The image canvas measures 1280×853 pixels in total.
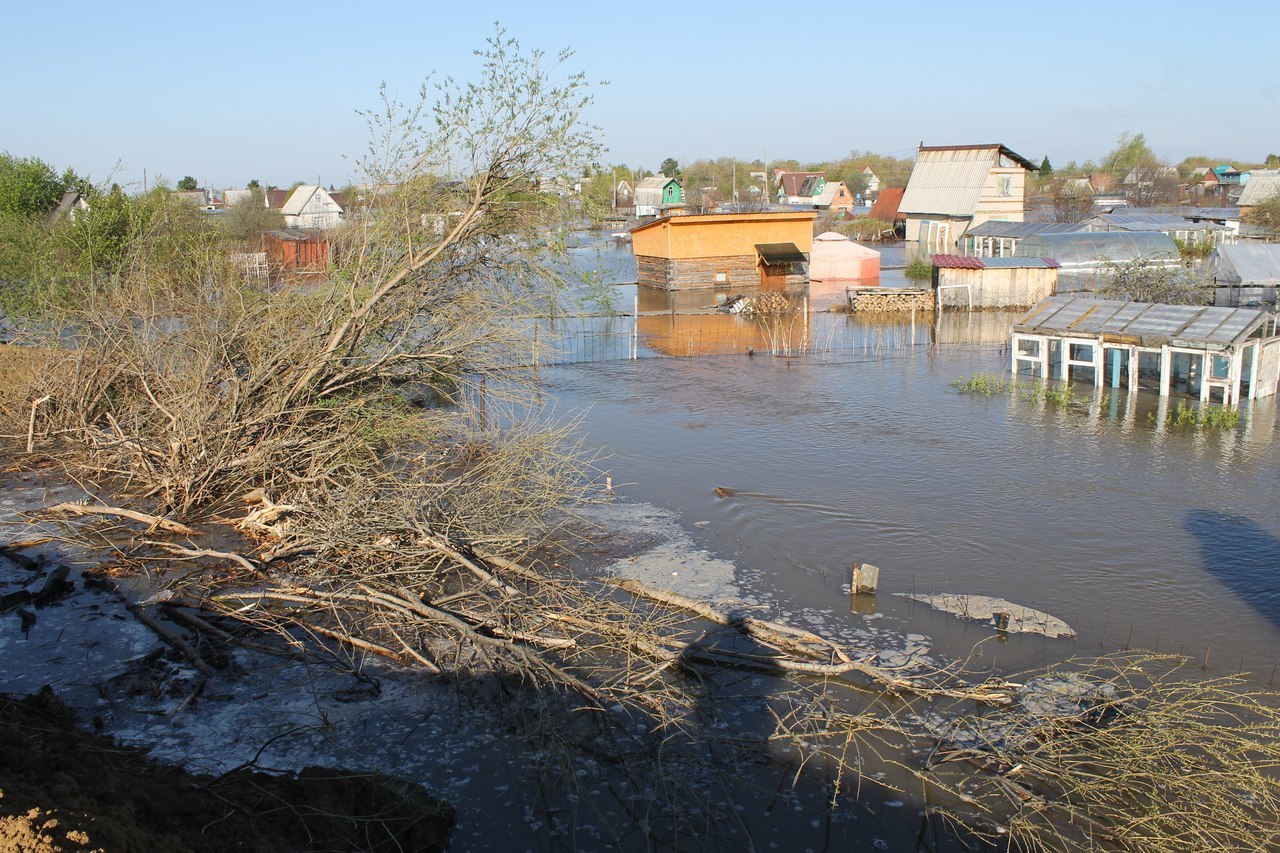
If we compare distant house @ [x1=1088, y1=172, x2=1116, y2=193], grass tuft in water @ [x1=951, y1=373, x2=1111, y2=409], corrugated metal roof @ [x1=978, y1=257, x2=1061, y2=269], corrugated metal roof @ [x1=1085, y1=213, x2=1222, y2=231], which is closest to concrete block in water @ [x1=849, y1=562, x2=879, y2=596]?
grass tuft in water @ [x1=951, y1=373, x2=1111, y2=409]

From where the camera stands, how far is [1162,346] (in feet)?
56.6

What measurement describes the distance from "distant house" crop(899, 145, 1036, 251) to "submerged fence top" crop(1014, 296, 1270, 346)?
26214 mm

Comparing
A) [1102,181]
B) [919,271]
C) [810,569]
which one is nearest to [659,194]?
[1102,181]

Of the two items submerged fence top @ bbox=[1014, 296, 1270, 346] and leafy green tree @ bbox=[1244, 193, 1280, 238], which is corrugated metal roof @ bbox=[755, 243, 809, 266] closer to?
submerged fence top @ bbox=[1014, 296, 1270, 346]

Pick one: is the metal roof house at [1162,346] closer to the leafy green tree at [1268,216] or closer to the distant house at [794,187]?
the leafy green tree at [1268,216]

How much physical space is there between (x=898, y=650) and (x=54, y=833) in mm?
6262

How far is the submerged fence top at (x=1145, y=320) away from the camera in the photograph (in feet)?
54.2

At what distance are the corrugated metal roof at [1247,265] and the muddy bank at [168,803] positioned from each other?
26195 mm

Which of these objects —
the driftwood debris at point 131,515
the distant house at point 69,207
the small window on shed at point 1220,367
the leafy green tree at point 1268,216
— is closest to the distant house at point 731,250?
the distant house at point 69,207

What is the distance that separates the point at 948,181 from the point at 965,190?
5.56 feet

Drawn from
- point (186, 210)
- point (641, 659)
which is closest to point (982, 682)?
point (641, 659)

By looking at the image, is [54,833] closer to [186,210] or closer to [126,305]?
[126,305]

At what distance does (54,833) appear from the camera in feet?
13.4

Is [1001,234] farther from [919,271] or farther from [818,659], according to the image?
[818,659]
